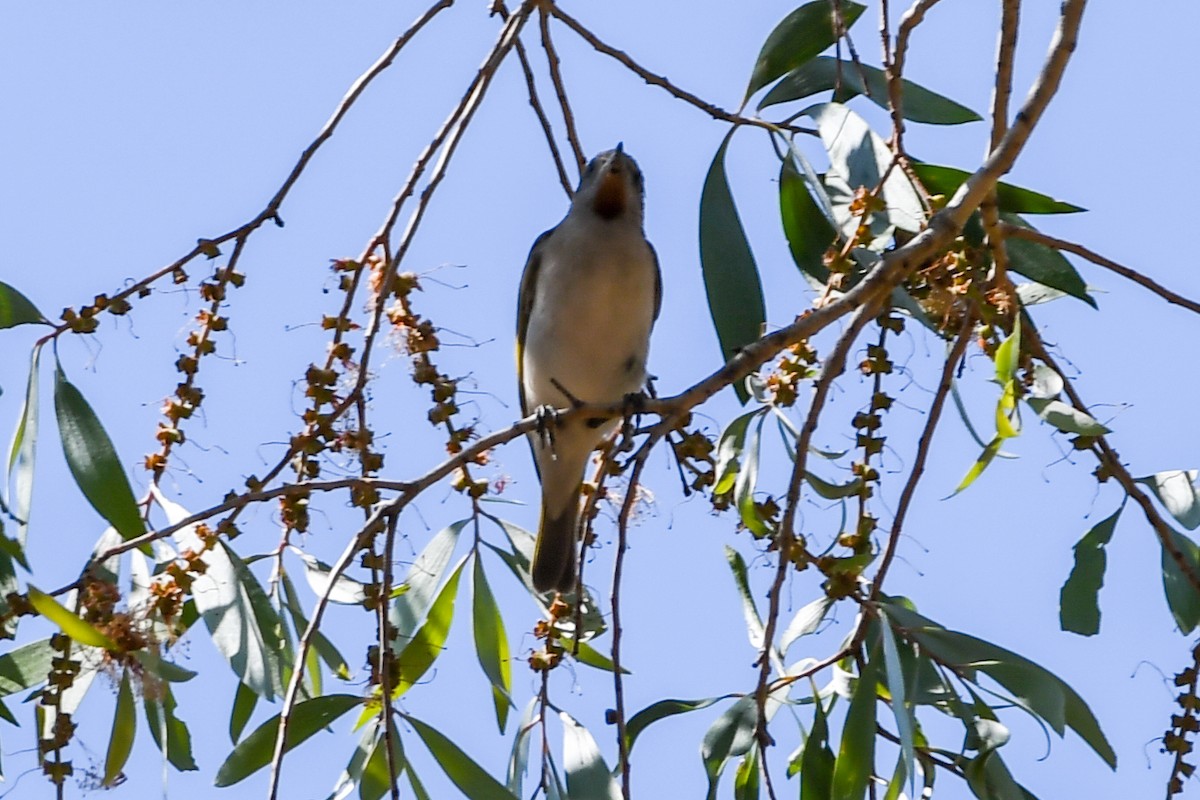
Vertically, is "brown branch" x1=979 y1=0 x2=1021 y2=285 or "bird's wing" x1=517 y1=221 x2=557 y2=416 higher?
"bird's wing" x1=517 y1=221 x2=557 y2=416

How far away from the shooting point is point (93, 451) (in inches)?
92.5

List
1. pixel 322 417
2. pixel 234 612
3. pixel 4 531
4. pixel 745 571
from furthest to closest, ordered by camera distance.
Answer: pixel 745 571
pixel 234 612
pixel 322 417
pixel 4 531

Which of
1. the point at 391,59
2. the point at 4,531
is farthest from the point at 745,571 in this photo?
the point at 4,531

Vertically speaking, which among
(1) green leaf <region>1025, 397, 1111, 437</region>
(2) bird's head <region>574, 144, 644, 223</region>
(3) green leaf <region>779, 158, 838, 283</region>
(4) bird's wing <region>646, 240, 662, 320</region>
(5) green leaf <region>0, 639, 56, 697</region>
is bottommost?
(5) green leaf <region>0, 639, 56, 697</region>

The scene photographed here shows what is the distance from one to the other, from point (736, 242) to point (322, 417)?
3.19 feet

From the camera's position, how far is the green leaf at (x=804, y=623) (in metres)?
2.75

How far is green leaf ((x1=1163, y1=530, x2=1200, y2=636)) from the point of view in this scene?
261cm

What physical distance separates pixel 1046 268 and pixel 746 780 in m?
1.05

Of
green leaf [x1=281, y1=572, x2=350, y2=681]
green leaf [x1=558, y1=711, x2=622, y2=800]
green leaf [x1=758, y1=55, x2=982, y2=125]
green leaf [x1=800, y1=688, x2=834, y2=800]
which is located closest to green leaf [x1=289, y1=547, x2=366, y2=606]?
green leaf [x1=281, y1=572, x2=350, y2=681]

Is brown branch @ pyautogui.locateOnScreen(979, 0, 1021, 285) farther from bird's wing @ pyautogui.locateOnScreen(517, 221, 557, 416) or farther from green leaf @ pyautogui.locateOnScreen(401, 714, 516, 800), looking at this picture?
bird's wing @ pyautogui.locateOnScreen(517, 221, 557, 416)

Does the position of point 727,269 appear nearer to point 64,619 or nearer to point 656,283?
point 656,283

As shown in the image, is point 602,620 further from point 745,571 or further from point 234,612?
point 234,612

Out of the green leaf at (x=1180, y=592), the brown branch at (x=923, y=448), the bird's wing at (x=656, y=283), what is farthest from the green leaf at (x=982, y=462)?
the bird's wing at (x=656, y=283)

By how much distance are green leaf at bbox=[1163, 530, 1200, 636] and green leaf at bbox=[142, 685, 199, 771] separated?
5.59 feet
